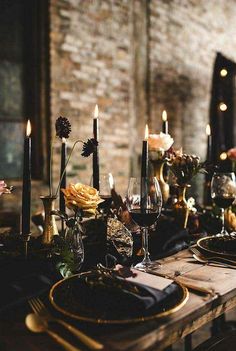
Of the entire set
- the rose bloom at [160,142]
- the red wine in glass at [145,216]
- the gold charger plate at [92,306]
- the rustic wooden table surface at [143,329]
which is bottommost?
the rustic wooden table surface at [143,329]

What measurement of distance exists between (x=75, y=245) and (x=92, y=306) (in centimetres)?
29

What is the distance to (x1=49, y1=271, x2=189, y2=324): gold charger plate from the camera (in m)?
0.74

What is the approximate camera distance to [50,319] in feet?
2.47

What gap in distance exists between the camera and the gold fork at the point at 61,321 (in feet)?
2.18

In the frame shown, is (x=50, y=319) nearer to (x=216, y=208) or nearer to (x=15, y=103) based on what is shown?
(x=216, y=208)

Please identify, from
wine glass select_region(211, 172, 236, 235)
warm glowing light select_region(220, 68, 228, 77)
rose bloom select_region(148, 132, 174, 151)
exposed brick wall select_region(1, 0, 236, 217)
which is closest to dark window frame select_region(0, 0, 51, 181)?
exposed brick wall select_region(1, 0, 236, 217)

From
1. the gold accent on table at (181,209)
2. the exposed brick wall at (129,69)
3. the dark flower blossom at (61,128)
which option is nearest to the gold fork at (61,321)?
the dark flower blossom at (61,128)

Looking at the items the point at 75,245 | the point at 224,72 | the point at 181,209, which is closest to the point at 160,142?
the point at 181,209

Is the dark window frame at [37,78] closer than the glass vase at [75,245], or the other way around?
the glass vase at [75,245]

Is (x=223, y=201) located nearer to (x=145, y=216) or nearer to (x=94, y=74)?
(x=145, y=216)

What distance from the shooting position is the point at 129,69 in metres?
4.08

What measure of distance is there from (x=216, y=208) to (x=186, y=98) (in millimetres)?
3403

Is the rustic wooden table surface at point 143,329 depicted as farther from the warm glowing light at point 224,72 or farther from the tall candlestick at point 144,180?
the warm glowing light at point 224,72

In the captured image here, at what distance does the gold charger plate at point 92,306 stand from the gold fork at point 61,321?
0.02 meters
